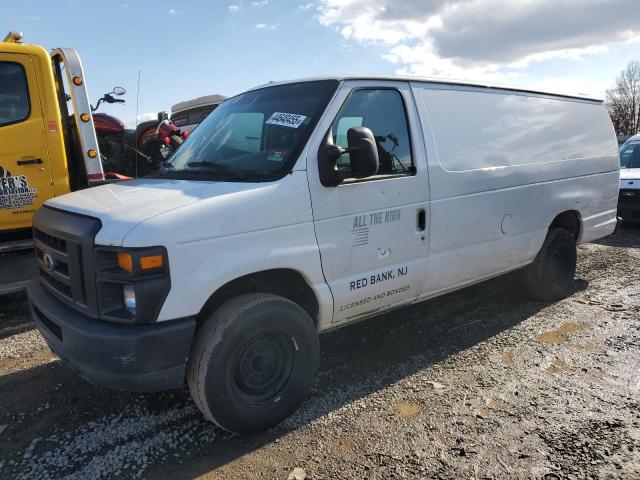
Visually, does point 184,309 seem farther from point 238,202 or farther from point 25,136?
point 25,136

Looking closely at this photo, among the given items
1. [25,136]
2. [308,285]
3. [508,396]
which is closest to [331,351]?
[308,285]

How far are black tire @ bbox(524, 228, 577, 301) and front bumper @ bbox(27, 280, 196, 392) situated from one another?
3.83 meters

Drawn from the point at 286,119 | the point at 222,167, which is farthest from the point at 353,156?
the point at 222,167

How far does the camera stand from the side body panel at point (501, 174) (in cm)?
385

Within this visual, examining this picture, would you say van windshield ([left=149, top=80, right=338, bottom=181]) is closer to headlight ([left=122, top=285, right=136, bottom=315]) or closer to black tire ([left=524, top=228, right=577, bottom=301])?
headlight ([left=122, top=285, right=136, bottom=315])

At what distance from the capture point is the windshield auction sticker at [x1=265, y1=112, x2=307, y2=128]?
3.21 metres

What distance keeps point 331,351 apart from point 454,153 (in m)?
1.92

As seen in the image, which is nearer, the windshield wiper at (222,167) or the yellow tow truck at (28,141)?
the windshield wiper at (222,167)

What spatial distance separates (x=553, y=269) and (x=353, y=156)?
10.7ft

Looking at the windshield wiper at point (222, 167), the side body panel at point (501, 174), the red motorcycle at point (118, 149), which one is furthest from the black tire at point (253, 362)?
the red motorcycle at point (118, 149)

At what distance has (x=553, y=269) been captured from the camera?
520 cm

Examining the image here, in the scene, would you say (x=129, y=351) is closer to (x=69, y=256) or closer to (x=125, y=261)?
(x=125, y=261)

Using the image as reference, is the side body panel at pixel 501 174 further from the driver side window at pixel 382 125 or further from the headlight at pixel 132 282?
the headlight at pixel 132 282

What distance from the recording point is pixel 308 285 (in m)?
3.13
